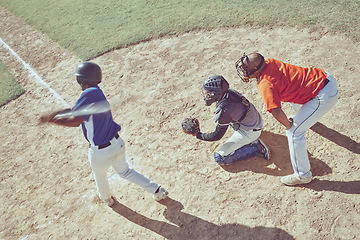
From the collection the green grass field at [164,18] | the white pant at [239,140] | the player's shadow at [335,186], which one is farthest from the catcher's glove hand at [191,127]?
the green grass field at [164,18]

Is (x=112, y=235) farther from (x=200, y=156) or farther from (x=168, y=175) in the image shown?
(x=200, y=156)

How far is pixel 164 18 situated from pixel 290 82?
696 cm

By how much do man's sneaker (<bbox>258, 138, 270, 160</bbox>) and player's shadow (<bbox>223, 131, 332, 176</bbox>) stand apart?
97 millimetres

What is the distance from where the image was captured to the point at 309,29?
8.03 metres

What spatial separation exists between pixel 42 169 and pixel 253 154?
13.3 feet

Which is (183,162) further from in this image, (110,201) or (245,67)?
(245,67)

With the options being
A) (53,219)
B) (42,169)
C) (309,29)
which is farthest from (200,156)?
(309,29)

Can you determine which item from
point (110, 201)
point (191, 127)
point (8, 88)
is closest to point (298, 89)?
point (191, 127)

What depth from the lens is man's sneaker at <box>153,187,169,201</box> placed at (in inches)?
185

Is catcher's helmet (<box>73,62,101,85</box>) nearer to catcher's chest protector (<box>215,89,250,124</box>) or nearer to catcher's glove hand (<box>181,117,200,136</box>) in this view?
catcher's glove hand (<box>181,117,200,136</box>)

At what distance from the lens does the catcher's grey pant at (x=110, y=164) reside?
423 centimetres

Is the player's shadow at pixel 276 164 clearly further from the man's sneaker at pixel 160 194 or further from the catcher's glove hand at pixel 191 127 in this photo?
the man's sneaker at pixel 160 194

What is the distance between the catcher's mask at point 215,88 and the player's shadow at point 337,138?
6.96 ft

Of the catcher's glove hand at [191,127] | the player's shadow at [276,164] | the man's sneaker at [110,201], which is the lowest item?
the man's sneaker at [110,201]
